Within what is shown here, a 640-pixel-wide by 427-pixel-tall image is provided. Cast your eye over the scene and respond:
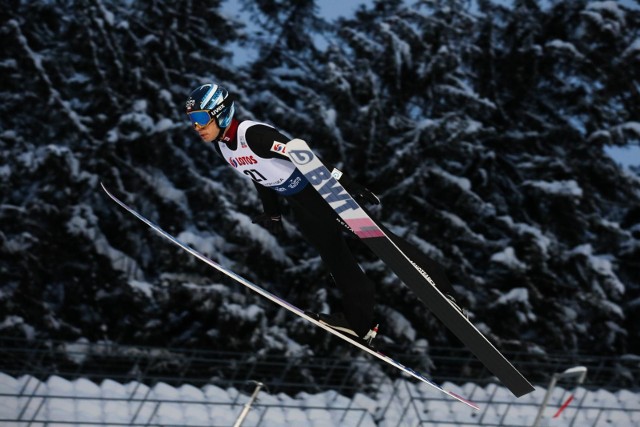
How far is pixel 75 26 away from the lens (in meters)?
12.4

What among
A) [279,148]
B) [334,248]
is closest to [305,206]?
[334,248]

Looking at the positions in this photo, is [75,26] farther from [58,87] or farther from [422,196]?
[422,196]

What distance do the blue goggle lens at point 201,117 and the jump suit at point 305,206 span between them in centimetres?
17

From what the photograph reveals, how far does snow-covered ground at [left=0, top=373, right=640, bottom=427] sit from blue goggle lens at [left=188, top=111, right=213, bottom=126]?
2.45m

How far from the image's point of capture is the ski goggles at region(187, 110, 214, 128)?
3531 millimetres

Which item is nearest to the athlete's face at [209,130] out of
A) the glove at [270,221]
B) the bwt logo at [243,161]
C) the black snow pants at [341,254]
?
the bwt logo at [243,161]

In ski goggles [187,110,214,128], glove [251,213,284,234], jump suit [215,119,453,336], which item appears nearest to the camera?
ski goggles [187,110,214,128]

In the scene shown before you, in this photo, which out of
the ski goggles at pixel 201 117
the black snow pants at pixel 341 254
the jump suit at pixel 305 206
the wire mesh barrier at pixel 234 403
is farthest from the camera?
the wire mesh barrier at pixel 234 403

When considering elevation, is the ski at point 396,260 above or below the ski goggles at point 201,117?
below

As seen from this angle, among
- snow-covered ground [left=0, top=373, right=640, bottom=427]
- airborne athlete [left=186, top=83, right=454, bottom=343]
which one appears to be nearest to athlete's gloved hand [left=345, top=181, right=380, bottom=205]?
airborne athlete [left=186, top=83, right=454, bottom=343]

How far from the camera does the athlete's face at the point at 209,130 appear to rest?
3.59 metres

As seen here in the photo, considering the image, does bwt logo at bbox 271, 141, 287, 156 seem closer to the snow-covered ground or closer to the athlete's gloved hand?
the athlete's gloved hand

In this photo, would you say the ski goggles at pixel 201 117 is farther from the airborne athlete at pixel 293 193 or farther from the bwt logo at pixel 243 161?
the bwt logo at pixel 243 161

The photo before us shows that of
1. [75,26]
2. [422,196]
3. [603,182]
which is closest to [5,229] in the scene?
[75,26]
